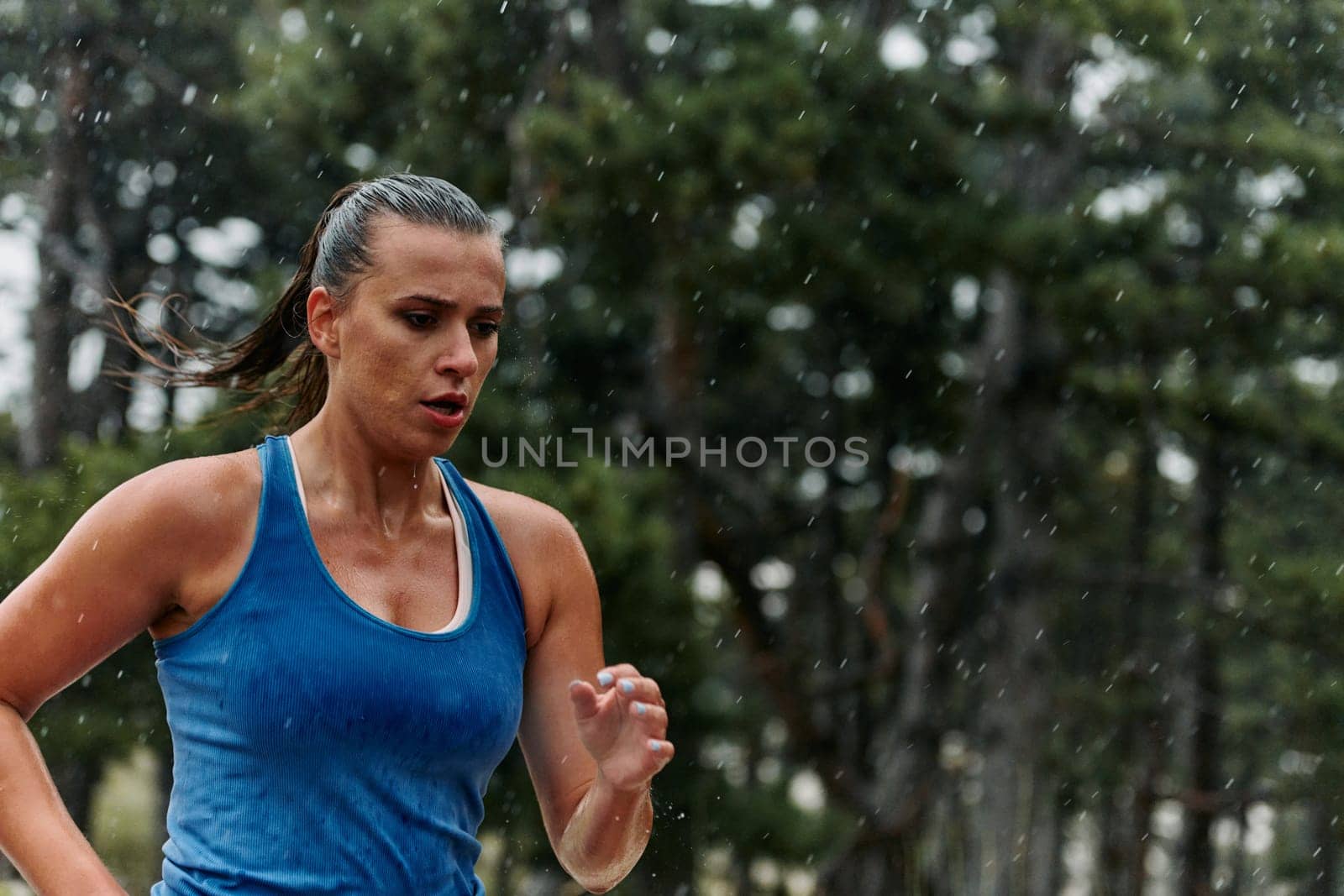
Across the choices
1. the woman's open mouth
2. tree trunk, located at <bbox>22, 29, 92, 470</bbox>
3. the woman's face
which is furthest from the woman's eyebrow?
tree trunk, located at <bbox>22, 29, 92, 470</bbox>

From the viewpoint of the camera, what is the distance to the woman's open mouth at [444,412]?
166 centimetres

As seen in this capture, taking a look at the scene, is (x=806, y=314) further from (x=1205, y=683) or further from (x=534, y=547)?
(x=534, y=547)

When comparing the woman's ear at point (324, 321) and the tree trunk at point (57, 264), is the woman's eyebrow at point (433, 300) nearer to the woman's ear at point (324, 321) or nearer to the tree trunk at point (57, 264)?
the woman's ear at point (324, 321)

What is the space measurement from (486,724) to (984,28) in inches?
427

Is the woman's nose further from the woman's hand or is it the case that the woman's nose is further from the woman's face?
the woman's hand

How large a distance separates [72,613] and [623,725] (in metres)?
0.54

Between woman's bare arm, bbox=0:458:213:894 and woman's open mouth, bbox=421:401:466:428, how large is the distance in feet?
0.80

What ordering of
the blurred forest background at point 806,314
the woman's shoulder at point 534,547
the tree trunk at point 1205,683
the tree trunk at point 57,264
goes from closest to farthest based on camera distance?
the woman's shoulder at point 534,547 → the blurred forest background at point 806,314 → the tree trunk at point 57,264 → the tree trunk at point 1205,683

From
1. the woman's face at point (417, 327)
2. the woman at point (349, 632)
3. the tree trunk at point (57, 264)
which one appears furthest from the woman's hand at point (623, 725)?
the tree trunk at point (57, 264)

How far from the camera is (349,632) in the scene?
155 centimetres

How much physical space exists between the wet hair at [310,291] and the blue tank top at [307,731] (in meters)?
0.28

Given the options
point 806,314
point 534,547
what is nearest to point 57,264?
point 806,314

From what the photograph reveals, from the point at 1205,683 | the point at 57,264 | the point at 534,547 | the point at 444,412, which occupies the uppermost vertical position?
the point at 57,264

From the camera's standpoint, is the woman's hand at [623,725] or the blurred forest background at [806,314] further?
the blurred forest background at [806,314]
